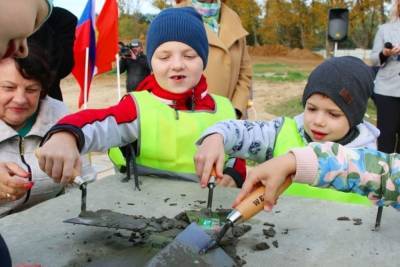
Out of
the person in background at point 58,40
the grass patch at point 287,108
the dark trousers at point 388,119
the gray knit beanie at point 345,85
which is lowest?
the grass patch at point 287,108

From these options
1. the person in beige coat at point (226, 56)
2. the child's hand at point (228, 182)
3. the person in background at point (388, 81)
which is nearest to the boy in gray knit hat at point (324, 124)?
the child's hand at point (228, 182)

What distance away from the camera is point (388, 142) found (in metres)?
4.57

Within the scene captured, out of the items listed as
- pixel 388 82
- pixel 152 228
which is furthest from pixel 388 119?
pixel 152 228

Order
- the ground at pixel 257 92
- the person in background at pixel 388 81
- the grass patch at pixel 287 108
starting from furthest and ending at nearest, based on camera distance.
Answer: the ground at pixel 257 92, the grass patch at pixel 287 108, the person in background at pixel 388 81

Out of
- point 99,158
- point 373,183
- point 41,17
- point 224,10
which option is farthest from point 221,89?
point 99,158

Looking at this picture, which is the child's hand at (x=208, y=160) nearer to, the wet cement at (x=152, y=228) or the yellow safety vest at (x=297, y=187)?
the wet cement at (x=152, y=228)

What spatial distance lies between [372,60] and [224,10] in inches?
70.6

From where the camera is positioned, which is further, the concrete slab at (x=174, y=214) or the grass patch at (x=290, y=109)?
the grass patch at (x=290, y=109)

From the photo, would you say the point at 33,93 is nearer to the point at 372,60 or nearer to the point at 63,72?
the point at 63,72

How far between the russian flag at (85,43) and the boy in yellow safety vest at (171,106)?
3.33 meters

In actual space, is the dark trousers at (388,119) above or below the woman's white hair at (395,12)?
below

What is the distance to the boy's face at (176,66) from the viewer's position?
221 centimetres

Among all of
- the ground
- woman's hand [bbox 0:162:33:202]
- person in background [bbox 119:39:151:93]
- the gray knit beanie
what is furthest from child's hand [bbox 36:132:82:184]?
the ground

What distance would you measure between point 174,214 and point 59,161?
18.1 inches
